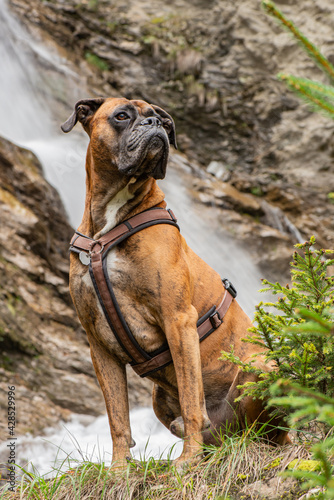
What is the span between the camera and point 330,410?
1.07 meters

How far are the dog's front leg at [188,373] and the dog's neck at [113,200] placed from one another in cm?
71

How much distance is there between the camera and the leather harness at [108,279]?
271 centimetres

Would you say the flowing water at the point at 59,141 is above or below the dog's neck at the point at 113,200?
below

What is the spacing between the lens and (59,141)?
9.72m

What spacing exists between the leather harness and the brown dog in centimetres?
4

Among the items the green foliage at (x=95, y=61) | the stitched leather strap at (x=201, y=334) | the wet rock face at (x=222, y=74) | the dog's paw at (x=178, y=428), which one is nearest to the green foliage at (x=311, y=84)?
the stitched leather strap at (x=201, y=334)

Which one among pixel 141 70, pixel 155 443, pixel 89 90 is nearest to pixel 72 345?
pixel 155 443

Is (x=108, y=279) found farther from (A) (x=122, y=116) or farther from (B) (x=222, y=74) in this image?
(B) (x=222, y=74)

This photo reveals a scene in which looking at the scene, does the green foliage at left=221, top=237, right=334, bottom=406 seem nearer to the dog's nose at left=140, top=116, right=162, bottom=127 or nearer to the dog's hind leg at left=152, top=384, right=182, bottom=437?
the dog's hind leg at left=152, top=384, right=182, bottom=437

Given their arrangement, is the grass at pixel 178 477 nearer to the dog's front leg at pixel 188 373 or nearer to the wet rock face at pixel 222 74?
the dog's front leg at pixel 188 373

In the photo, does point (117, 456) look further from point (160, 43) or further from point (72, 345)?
point (160, 43)

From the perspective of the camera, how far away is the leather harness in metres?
2.71

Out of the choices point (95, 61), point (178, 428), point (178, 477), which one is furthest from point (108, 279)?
point (95, 61)

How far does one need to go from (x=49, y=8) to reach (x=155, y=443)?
11344 mm
